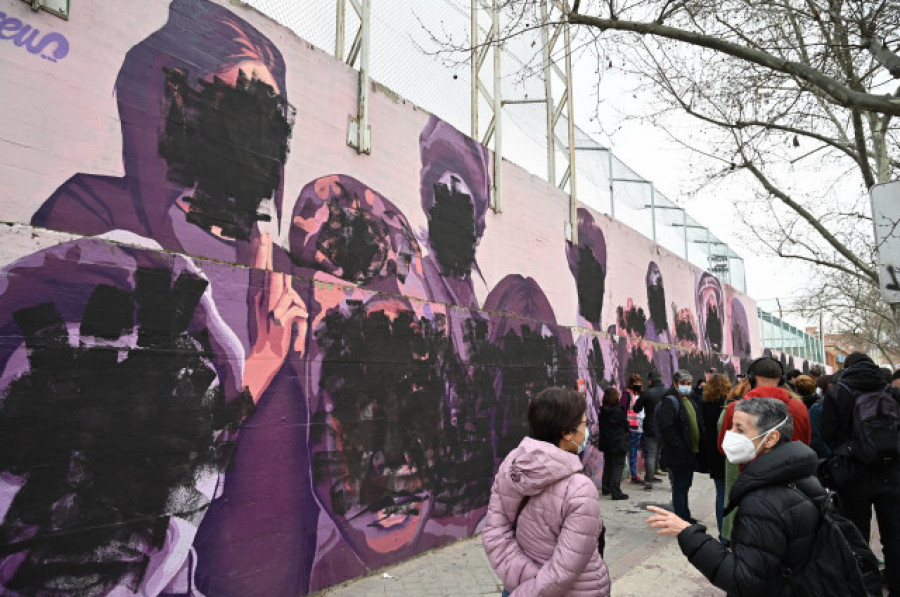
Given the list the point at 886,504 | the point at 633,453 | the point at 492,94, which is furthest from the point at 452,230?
the point at 633,453

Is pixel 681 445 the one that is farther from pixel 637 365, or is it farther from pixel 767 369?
pixel 637 365

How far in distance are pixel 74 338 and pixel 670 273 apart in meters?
12.5

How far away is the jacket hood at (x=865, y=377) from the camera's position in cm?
413

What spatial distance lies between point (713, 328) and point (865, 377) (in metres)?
12.9

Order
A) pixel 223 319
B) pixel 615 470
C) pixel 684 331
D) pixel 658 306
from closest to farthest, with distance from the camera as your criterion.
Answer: pixel 223 319, pixel 615 470, pixel 658 306, pixel 684 331

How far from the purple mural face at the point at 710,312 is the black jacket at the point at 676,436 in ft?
32.7

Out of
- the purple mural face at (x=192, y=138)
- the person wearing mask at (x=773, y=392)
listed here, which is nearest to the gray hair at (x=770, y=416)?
the person wearing mask at (x=773, y=392)

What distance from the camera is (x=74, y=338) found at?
10.7 ft

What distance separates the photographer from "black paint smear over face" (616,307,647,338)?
11.0 m

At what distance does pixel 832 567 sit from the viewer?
1944 mm

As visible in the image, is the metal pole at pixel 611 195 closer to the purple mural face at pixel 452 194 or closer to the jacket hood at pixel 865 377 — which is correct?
the purple mural face at pixel 452 194

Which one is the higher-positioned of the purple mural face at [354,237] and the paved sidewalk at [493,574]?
the purple mural face at [354,237]

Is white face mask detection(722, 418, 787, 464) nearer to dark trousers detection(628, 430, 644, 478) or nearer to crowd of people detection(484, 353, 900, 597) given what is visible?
crowd of people detection(484, 353, 900, 597)

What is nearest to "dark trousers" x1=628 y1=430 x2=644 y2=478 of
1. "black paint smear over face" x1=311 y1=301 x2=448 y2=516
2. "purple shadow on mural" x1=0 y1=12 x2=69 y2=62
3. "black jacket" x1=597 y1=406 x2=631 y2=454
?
"black jacket" x1=597 y1=406 x2=631 y2=454
